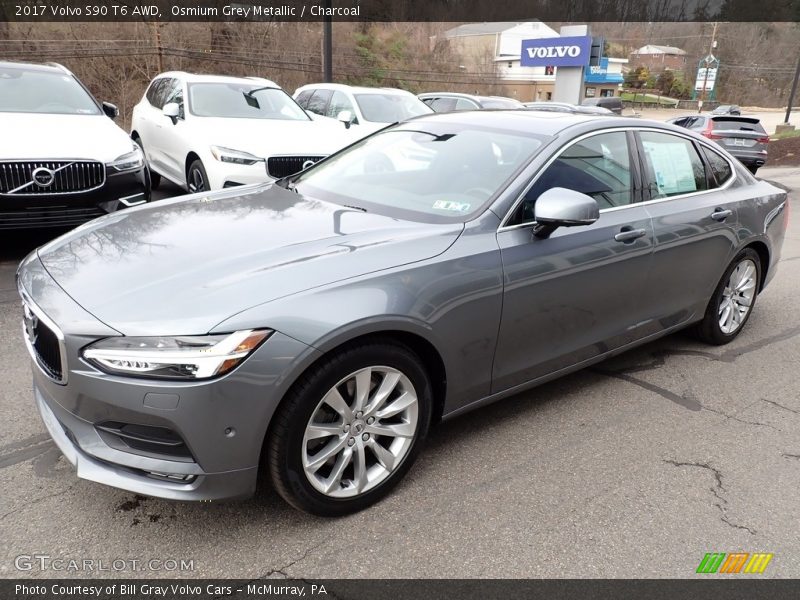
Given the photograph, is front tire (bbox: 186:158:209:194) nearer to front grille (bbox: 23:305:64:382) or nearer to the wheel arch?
front grille (bbox: 23:305:64:382)

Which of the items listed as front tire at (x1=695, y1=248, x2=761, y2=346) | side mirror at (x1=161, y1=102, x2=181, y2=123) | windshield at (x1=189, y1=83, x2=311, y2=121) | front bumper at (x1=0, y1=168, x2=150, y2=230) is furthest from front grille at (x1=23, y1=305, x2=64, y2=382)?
windshield at (x1=189, y1=83, x2=311, y2=121)

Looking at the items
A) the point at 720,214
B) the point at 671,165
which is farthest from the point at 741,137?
the point at 671,165

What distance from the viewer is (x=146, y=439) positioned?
2.21 m

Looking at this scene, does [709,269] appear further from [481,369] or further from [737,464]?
[481,369]

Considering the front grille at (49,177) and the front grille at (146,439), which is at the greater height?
the front grille at (49,177)

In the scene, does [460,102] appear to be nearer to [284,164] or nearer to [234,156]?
[284,164]

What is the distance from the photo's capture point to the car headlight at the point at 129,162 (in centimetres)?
580

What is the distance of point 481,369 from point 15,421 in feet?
7.64

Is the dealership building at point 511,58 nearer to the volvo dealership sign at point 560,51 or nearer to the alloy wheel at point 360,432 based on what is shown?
the volvo dealership sign at point 560,51

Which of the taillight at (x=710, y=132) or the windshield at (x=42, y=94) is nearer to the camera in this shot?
the windshield at (x=42, y=94)

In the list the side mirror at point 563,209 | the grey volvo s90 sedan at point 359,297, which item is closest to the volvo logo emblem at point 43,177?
the grey volvo s90 sedan at point 359,297

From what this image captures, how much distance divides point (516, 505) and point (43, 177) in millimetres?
4747

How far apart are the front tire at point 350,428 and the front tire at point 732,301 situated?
265cm

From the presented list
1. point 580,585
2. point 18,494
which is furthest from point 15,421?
point 580,585
